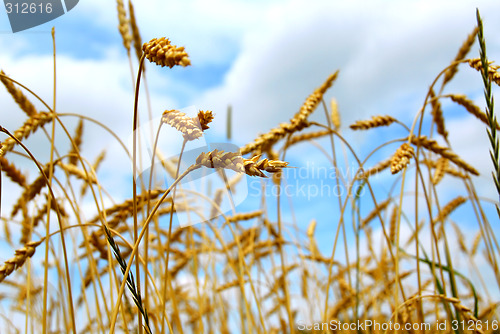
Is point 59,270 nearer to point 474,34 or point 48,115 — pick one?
point 48,115

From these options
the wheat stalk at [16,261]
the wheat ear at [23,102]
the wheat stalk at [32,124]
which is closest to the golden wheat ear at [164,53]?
the wheat stalk at [16,261]

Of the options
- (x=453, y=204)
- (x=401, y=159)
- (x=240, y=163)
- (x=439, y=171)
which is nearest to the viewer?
(x=240, y=163)

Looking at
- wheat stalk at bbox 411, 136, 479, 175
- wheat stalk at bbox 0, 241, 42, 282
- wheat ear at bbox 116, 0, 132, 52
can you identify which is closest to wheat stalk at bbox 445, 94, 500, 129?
wheat stalk at bbox 411, 136, 479, 175

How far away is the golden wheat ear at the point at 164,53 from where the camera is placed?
1.20ft

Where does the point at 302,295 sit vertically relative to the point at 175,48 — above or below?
above

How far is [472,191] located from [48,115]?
1.21 meters

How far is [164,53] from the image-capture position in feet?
1.29

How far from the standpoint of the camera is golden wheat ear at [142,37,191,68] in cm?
37

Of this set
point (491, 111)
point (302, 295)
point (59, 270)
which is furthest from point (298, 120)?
point (302, 295)

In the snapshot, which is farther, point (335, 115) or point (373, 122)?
point (335, 115)

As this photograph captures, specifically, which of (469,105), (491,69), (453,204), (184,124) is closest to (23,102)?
(184,124)

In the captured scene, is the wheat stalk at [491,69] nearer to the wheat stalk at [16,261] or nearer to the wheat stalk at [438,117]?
the wheat stalk at [438,117]

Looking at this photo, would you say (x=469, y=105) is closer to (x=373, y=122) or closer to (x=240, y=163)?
(x=373, y=122)

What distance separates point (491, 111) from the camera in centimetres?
60
